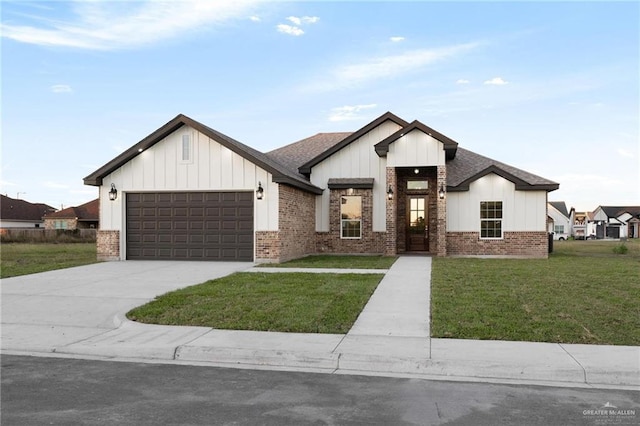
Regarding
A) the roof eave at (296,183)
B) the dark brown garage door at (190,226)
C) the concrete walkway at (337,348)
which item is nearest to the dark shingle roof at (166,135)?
the roof eave at (296,183)

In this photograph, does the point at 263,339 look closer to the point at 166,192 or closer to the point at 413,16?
the point at 413,16

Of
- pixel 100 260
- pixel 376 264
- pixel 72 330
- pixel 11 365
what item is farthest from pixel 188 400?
pixel 100 260

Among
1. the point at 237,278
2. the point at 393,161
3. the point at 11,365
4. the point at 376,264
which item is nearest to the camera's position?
the point at 11,365

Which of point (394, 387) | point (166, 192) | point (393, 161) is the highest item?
point (393, 161)

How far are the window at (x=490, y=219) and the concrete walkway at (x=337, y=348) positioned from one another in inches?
487

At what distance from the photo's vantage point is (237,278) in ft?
46.2

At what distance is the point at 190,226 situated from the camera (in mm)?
19625

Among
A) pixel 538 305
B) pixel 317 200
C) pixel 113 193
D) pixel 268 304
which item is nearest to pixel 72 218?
pixel 113 193

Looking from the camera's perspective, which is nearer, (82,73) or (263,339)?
(263,339)

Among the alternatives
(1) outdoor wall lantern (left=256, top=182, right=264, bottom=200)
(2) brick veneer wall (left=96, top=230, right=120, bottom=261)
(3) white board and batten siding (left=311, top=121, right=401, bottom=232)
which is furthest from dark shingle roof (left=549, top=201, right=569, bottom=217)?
(2) brick veneer wall (left=96, top=230, right=120, bottom=261)

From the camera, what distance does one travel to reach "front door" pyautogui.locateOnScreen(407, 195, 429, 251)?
933 inches

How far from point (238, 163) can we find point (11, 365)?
42.6ft

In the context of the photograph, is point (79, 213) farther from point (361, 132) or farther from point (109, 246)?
point (361, 132)

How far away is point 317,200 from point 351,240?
2.34m
